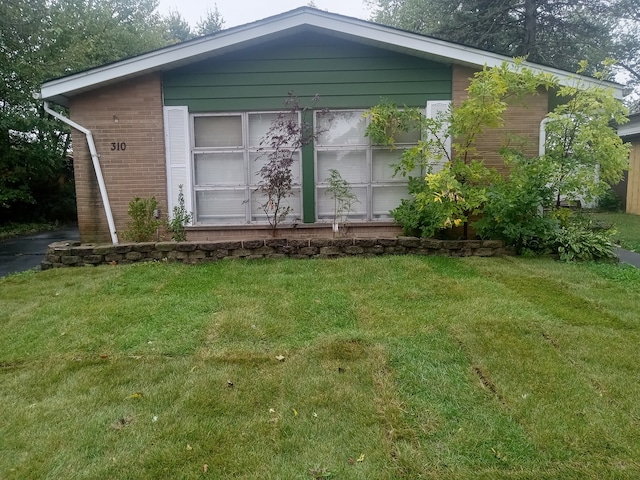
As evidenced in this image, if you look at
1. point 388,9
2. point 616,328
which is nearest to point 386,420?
point 616,328

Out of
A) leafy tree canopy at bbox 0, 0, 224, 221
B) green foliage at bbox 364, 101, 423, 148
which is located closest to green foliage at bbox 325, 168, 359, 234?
green foliage at bbox 364, 101, 423, 148

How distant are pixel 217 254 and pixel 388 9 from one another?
986 inches

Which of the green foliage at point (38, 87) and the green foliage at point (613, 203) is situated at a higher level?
the green foliage at point (38, 87)

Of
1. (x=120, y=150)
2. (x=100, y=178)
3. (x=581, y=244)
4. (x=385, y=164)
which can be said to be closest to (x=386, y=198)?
(x=385, y=164)

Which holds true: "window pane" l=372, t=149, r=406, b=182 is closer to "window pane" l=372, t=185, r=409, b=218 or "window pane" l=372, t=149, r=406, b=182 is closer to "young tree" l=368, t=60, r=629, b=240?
"window pane" l=372, t=185, r=409, b=218

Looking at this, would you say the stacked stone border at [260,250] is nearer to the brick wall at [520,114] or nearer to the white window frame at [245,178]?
the white window frame at [245,178]

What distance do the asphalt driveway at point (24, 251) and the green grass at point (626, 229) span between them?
937 cm

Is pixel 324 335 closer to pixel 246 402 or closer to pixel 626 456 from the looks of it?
pixel 246 402

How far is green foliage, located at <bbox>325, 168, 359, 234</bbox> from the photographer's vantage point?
295 inches

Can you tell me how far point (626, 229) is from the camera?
10047 millimetres

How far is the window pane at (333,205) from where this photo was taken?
762 cm

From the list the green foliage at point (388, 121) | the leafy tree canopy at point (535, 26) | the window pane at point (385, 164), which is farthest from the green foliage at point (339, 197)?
the leafy tree canopy at point (535, 26)

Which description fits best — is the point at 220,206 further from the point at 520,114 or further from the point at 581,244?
the point at 581,244

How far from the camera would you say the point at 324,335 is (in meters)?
3.86
